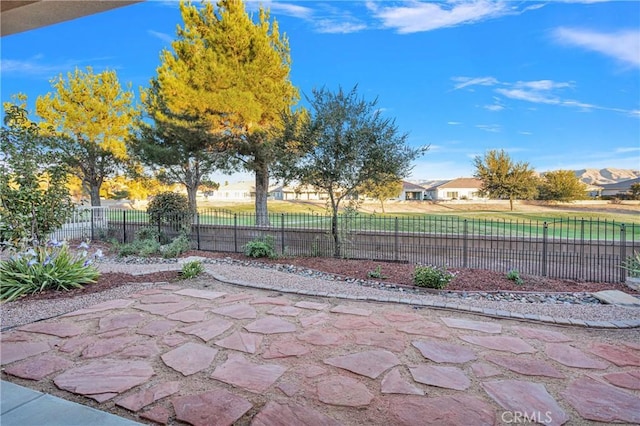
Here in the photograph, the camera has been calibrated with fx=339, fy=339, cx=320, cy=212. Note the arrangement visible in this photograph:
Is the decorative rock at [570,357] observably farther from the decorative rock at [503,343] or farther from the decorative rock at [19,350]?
the decorative rock at [19,350]

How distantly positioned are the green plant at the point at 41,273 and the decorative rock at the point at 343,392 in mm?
3936

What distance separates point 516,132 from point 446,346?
18.5 m

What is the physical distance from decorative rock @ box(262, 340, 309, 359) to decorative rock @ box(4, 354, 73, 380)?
4.15ft

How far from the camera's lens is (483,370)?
2105 millimetres

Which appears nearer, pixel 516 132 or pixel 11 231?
pixel 11 231

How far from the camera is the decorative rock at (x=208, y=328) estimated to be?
2674 mm

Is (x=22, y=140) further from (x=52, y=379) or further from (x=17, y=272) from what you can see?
(x=52, y=379)

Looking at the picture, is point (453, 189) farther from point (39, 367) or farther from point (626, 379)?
point (39, 367)

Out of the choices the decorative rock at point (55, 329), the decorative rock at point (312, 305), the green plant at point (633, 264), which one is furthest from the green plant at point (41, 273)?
the green plant at point (633, 264)

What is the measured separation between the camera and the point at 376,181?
25.1ft

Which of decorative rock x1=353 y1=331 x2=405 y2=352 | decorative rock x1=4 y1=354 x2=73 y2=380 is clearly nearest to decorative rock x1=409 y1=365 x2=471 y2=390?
decorative rock x1=353 y1=331 x2=405 y2=352

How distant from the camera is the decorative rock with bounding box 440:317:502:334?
9.32 ft

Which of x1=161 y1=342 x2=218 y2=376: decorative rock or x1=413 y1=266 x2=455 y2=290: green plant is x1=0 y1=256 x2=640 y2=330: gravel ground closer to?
x1=413 y1=266 x2=455 y2=290: green plant

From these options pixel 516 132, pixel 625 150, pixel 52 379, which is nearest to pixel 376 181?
pixel 52 379
